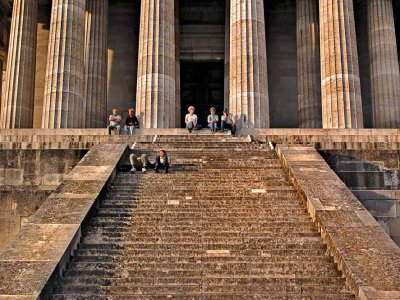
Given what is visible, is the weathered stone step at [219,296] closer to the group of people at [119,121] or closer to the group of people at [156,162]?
the group of people at [156,162]

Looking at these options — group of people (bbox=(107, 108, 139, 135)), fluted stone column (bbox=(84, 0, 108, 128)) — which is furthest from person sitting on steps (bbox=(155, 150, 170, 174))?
fluted stone column (bbox=(84, 0, 108, 128))

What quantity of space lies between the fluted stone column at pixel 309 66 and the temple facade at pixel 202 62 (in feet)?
0.20

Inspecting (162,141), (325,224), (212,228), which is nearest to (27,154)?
(162,141)

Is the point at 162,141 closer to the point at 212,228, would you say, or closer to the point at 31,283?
the point at 212,228

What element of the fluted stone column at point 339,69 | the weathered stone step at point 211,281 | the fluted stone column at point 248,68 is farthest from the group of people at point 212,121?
the weathered stone step at point 211,281

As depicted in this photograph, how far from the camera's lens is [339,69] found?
2639 cm

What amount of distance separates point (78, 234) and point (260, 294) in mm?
4446

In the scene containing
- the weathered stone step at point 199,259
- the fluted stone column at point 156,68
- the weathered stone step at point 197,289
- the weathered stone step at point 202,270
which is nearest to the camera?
the weathered stone step at point 197,289

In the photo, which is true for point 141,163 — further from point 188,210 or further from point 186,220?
point 186,220

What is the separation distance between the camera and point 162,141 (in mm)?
21375

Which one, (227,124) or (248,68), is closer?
(227,124)

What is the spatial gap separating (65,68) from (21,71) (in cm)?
497

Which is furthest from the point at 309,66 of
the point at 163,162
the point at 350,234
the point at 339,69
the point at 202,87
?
the point at 350,234

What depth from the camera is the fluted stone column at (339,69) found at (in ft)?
84.8
